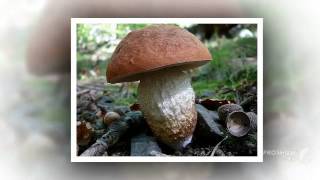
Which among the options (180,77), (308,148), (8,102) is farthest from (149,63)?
(308,148)

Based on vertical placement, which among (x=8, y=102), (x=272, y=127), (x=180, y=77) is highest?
(x=180, y=77)

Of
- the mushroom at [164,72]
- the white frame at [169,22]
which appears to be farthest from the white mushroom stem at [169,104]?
the white frame at [169,22]

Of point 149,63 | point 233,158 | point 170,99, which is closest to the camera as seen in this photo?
point 149,63

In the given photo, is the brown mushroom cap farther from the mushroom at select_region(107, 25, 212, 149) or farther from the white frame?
the white frame

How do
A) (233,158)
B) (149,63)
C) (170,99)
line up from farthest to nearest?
(233,158) < (170,99) < (149,63)

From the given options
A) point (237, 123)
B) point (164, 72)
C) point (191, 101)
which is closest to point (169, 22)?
point (164, 72)

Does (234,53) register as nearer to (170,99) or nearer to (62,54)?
(170,99)

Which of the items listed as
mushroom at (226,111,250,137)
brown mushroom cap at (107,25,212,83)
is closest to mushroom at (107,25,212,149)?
brown mushroom cap at (107,25,212,83)
